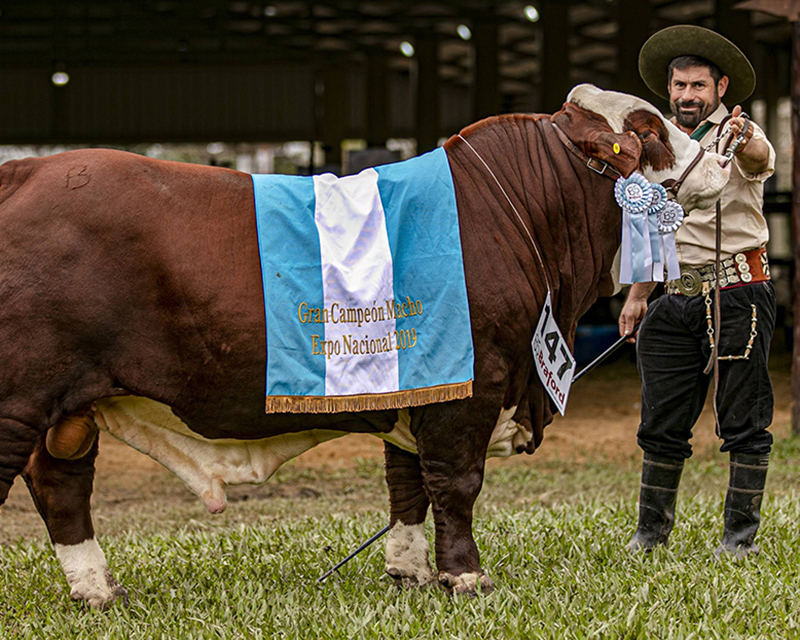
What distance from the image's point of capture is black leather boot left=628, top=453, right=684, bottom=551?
4.42 meters

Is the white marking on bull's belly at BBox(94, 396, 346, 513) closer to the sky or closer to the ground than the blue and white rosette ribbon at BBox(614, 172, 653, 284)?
closer to the ground

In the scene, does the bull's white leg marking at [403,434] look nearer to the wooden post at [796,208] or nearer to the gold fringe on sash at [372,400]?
the gold fringe on sash at [372,400]

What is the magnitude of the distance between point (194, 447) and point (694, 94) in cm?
246

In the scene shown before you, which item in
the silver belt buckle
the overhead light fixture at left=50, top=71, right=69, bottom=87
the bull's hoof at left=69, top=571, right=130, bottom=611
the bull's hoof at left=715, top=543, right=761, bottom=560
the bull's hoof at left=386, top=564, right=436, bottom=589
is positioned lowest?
the overhead light fixture at left=50, top=71, right=69, bottom=87

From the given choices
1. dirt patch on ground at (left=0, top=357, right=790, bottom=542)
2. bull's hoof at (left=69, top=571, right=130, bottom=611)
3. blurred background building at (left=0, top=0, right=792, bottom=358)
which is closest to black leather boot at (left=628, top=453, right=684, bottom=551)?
bull's hoof at (left=69, top=571, right=130, bottom=611)

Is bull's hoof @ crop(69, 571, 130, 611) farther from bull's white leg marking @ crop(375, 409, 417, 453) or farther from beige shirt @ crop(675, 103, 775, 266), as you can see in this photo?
beige shirt @ crop(675, 103, 775, 266)

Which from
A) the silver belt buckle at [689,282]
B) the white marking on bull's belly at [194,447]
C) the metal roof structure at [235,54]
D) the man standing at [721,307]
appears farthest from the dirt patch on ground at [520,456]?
the metal roof structure at [235,54]

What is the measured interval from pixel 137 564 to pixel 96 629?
1033mm

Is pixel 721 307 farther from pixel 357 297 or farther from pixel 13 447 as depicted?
pixel 13 447

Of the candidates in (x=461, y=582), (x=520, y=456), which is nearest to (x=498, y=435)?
(x=461, y=582)

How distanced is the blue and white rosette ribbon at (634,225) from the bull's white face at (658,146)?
137 mm

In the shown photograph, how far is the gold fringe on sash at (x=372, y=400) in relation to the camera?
11.0ft

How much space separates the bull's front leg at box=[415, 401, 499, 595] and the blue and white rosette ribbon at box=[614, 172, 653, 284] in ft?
2.52

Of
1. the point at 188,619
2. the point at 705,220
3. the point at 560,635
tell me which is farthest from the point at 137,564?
the point at 705,220
